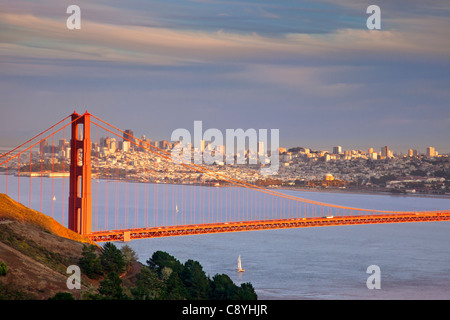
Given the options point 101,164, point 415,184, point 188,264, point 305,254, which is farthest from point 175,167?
point 188,264

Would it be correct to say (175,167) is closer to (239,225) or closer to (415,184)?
(415,184)

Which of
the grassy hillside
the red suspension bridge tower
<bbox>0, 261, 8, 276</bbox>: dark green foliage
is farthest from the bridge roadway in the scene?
<bbox>0, 261, 8, 276</bbox>: dark green foliage

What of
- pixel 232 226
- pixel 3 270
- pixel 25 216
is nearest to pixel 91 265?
pixel 3 270

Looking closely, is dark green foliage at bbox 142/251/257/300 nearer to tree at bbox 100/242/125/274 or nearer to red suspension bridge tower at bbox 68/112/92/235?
tree at bbox 100/242/125/274

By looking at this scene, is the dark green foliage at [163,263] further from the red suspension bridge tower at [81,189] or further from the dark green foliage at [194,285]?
the red suspension bridge tower at [81,189]

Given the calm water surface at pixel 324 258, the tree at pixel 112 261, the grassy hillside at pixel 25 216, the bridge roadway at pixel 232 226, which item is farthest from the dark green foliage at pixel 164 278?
the calm water surface at pixel 324 258

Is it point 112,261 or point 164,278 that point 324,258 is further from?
point 112,261
